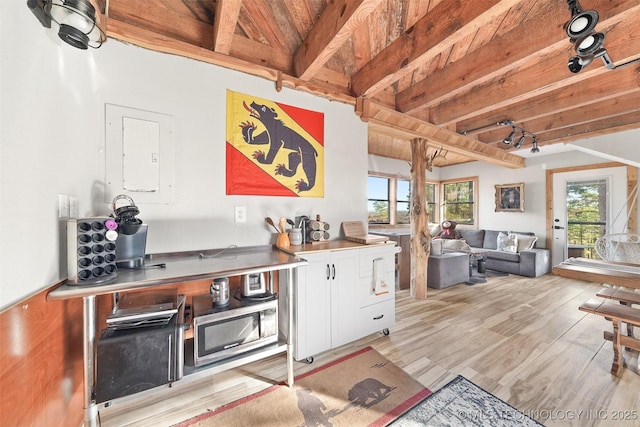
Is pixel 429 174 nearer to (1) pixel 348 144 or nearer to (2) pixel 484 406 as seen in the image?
(1) pixel 348 144

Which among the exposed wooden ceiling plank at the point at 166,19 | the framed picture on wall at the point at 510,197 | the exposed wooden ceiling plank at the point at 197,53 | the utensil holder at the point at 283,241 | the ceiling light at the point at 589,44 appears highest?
the exposed wooden ceiling plank at the point at 166,19

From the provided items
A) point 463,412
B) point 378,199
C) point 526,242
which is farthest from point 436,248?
point 463,412

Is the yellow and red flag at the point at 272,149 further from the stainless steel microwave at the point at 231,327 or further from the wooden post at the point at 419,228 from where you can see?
the wooden post at the point at 419,228

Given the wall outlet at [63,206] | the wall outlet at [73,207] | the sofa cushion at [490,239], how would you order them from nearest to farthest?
the wall outlet at [63,206] → the wall outlet at [73,207] → the sofa cushion at [490,239]

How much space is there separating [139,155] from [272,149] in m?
0.98

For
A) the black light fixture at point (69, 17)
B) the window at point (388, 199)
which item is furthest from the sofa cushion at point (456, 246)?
the black light fixture at point (69, 17)

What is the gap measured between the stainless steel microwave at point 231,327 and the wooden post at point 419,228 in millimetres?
2441

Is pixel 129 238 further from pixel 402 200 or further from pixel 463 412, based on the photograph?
pixel 402 200

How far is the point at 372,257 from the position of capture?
223 cm

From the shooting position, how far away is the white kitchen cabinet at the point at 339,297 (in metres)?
1.85

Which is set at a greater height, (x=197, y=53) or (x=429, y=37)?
(x=429, y=37)

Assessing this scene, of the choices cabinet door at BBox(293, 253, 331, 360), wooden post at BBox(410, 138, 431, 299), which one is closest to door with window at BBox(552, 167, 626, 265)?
wooden post at BBox(410, 138, 431, 299)

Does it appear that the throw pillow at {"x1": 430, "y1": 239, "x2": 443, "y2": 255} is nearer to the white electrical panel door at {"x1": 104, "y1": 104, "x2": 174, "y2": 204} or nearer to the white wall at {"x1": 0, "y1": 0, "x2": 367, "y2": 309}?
the white wall at {"x1": 0, "y1": 0, "x2": 367, "y2": 309}

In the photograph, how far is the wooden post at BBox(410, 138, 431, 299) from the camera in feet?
11.2
